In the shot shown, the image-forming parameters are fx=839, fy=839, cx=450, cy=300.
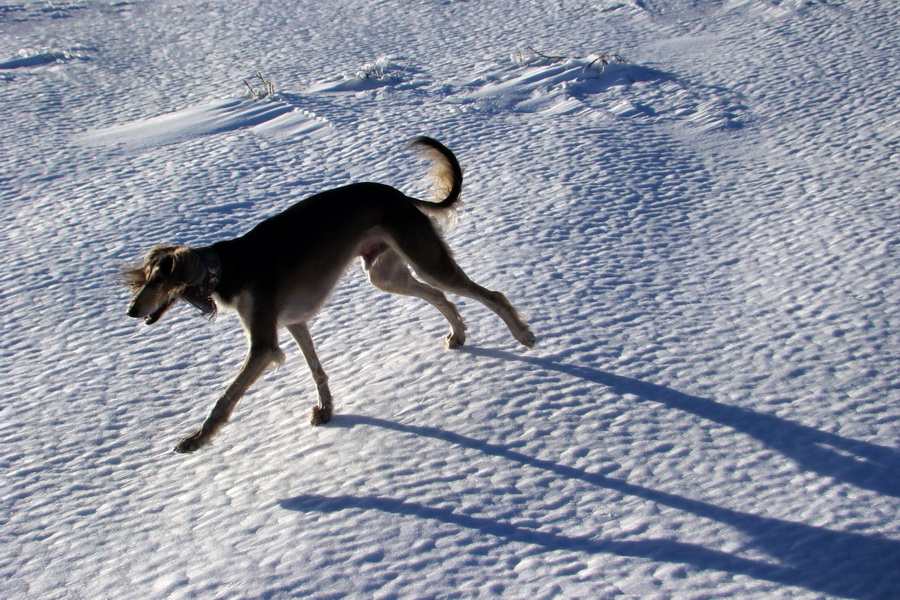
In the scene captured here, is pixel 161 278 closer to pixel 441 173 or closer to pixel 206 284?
pixel 206 284

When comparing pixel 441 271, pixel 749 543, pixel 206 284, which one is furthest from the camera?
pixel 441 271

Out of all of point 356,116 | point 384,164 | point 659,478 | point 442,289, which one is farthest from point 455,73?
point 659,478

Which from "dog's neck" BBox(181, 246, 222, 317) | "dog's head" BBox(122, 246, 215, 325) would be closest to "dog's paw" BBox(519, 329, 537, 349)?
"dog's neck" BBox(181, 246, 222, 317)

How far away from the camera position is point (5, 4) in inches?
520

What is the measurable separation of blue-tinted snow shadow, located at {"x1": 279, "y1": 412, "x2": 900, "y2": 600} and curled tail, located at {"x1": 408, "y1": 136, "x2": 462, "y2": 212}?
183 centimetres

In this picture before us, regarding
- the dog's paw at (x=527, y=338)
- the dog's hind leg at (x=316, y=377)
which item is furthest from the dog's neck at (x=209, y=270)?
the dog's paw at (x=527, y=338)

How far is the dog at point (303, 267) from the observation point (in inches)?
151

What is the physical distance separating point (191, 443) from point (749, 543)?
2490 mm

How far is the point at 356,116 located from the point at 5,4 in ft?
25.8

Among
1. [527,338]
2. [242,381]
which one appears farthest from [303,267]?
[527,338]

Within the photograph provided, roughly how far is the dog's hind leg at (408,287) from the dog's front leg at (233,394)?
3.12 ft

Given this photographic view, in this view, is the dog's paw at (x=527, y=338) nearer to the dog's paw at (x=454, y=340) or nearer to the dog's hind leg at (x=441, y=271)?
the dog's hind leg at (x=441, y=271)

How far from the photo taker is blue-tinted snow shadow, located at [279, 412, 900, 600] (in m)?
2.98

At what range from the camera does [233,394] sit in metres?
4.04
